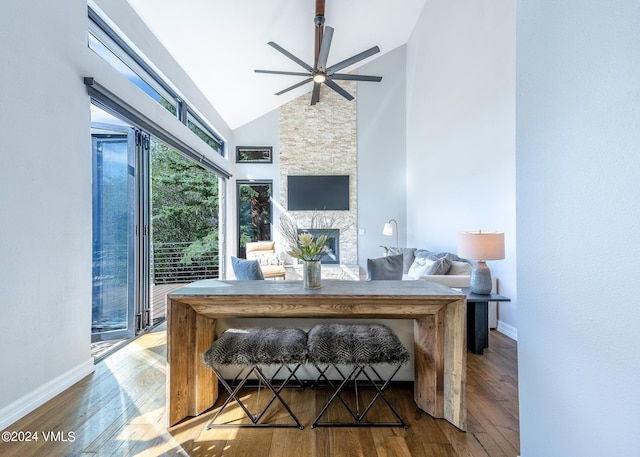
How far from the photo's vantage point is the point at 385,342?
1.69 metres

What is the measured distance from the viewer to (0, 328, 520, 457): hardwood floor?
154 cm

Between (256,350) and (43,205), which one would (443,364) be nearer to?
(256,350)

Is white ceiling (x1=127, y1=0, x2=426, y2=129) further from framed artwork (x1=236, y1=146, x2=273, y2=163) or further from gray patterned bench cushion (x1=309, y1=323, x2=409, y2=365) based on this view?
gray patterned bench cushion (x1=309, y1=323, x2=409, y2=365)

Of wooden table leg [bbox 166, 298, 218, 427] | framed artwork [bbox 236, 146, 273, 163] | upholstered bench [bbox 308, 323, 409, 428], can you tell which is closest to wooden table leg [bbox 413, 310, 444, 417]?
upholstered bench [bbox 308, 323, 409, 428]

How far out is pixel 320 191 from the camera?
22.1ft

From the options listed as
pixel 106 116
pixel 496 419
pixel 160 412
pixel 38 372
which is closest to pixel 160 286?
pixel 106 116

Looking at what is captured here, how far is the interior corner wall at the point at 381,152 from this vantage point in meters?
6.80

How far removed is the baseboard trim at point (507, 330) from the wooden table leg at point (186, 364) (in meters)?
3.10

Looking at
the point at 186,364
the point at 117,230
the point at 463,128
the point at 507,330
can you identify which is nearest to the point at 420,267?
the point at 507,330

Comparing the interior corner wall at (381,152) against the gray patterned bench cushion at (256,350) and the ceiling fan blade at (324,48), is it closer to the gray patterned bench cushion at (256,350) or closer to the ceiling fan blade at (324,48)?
the ceiling fan blade at (324,48)

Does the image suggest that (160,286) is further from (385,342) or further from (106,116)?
(385,342)

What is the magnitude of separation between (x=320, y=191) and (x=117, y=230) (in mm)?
4290

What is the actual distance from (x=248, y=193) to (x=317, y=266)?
17.7 ft

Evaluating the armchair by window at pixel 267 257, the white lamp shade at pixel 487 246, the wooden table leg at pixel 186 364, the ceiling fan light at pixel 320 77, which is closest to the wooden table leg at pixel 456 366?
the white lamp shade at pixel 487 246
